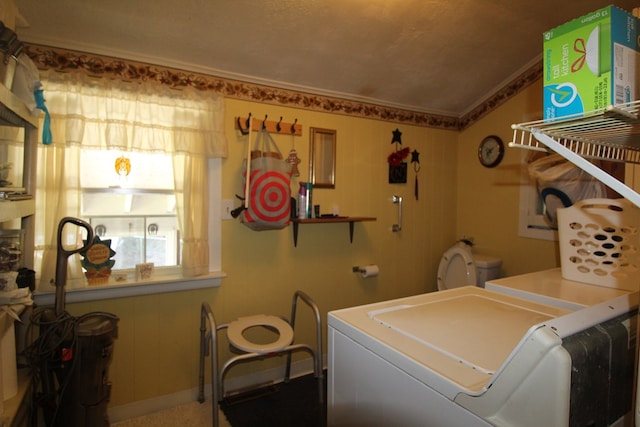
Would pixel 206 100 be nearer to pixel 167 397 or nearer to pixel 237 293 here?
pixel 237 293

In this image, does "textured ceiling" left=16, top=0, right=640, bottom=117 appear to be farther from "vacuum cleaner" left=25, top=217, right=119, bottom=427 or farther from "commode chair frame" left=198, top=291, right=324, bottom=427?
"commode chair frame" left=198, top=291, right=324, bottom=427

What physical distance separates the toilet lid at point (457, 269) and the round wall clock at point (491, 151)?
0.76 metres

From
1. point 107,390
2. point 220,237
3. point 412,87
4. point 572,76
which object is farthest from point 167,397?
point 412,87

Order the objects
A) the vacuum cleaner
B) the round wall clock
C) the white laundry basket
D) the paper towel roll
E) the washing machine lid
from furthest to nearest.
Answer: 1. the round wall clock
2. the vacuum cleaner
3. the paper towel roll
4. the white laundry basket
5. the washing machine lid

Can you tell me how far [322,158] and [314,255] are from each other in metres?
0.71

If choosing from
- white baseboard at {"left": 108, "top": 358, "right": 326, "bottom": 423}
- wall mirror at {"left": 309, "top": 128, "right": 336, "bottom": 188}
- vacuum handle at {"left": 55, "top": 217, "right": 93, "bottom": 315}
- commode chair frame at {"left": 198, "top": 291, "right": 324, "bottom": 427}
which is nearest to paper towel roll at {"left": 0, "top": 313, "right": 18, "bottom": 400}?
vacuum handle at {"left": 55, "top": 217, "right": 93, "bottom": 315}

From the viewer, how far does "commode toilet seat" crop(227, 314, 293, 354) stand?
66.7 inches

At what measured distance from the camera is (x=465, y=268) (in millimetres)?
2629

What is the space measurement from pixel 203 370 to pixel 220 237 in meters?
0.82

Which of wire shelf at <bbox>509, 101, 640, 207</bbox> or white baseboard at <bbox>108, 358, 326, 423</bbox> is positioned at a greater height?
wire shelf at <bbox>509, 101, 640, 207</bbox>

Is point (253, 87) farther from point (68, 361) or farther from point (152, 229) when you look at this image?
point (68, 361)

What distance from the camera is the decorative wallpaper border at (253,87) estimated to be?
1733 millimetres

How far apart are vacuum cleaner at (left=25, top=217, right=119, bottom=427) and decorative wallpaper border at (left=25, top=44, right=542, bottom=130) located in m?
0.85

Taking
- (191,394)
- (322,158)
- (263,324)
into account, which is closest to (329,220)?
(322,158)
